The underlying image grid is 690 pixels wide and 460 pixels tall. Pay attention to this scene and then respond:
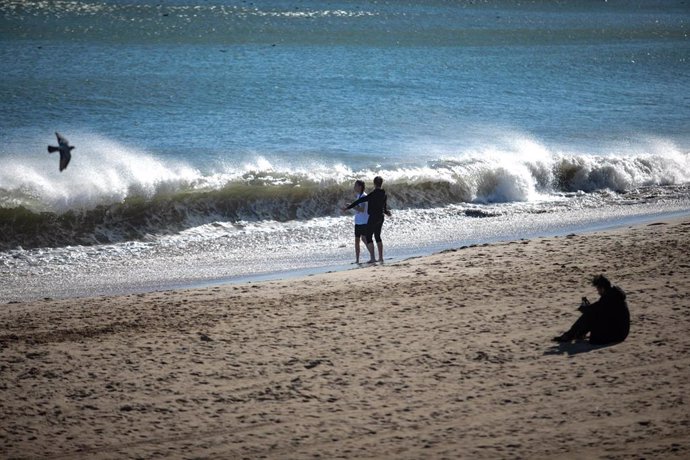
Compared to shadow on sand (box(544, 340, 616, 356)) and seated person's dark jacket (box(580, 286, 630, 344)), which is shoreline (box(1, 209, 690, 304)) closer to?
shadow on sand (box(544, 340, 616, 356))

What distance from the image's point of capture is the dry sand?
7391 millimetres

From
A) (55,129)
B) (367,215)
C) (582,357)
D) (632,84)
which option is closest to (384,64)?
(632,84)

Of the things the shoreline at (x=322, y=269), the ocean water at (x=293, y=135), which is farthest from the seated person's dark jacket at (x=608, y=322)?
the ocean water at (x=293, y=135)

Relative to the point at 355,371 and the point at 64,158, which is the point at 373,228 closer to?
the point at 64,158

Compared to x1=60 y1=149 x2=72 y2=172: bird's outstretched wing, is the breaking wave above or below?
below

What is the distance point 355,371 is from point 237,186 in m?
10.0

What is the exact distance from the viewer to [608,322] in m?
9.17

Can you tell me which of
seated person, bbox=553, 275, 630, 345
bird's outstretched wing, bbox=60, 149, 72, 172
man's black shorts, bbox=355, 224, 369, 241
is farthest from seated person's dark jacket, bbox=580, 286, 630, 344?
bird's outstretched wing, bbox=60, 149, 72, 172

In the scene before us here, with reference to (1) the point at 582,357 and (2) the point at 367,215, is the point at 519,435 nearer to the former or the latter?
(1) the point at 582,357

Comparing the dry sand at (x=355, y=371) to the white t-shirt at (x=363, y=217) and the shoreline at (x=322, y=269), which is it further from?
the white t-shirt at (x=363, y=217)

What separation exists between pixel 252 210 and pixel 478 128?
10.3m

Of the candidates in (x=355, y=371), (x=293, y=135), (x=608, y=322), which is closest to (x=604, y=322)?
(x=608, y=322)

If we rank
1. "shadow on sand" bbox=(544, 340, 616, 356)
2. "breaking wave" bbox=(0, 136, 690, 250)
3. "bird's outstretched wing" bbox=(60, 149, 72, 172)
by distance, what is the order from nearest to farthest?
"shadow on sand" bbox=(544, 340, 616, 356) → "bird's outstretched wing" bbox=(60, 149, 72, 172) → "breaking wave" bbox=(0, 136, 690, 250)

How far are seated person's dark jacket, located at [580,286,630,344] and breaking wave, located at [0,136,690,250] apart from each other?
8.61m
